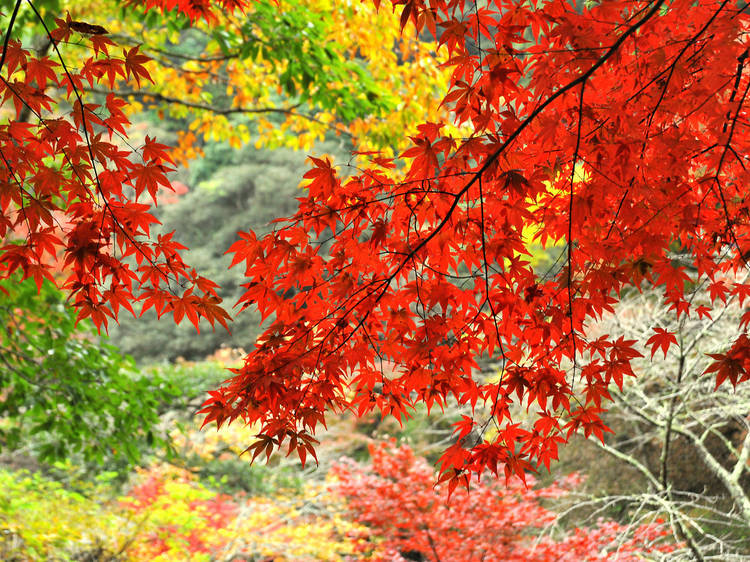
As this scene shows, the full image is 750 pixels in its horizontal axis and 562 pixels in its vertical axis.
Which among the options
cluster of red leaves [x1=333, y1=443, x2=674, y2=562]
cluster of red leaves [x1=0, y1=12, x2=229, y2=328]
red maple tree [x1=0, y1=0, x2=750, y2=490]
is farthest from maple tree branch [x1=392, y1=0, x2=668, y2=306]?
cluster of red leaves [x1=333, y1=443, x2=674, y2=562]

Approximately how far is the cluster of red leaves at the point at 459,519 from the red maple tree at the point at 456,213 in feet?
9.27

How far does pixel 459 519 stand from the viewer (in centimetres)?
496

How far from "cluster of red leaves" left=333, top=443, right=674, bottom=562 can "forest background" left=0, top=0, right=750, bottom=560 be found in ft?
0.06

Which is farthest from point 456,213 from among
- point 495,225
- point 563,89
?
point 563,89

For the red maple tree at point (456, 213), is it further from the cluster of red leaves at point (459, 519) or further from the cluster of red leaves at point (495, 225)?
the cluster of red leaves at point (459, 519)

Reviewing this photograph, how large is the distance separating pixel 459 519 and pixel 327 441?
3486 mm

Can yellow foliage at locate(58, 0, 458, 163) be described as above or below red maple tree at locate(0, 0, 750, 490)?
above

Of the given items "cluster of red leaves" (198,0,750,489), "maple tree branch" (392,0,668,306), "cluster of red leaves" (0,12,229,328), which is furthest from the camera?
"cluster of red leaves" (198,0,750,489)

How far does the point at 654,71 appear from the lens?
203 cm

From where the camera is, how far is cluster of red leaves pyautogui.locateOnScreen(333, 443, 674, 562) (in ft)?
15.4

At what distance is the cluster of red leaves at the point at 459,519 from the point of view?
4680 millimetres

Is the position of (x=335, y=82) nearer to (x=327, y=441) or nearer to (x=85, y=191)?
(x=85, y=191)

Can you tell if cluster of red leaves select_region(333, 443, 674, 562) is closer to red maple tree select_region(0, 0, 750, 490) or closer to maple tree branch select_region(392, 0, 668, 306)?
red maple tree select_region(0, 0, 750, 490)

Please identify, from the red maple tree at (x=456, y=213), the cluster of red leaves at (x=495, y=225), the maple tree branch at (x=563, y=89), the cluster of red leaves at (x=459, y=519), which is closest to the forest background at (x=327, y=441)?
the cluster of red leaves at (x=459, y=519)
